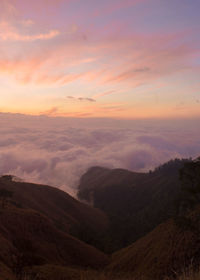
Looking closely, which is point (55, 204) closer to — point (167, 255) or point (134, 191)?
point (134, 191)

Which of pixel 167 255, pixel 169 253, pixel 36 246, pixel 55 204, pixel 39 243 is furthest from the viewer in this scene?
pixel 55 204

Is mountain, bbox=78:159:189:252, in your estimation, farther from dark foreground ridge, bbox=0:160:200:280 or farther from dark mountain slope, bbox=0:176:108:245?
dark foreground ridge, bbox=0:160:200:280

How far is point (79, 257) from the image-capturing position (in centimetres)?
2911

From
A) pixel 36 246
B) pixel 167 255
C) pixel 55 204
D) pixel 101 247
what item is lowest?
pixel 55 204

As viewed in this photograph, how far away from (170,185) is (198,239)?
121774 mm

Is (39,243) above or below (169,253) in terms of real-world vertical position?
below

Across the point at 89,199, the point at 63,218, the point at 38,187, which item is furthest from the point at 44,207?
the point at 89,199

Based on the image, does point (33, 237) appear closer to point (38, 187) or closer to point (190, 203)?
point (190, 203)

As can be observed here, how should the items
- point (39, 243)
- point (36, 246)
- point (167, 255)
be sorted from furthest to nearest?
1. point (39, 243)
2. point (36, 246)
3. point (167, 255)

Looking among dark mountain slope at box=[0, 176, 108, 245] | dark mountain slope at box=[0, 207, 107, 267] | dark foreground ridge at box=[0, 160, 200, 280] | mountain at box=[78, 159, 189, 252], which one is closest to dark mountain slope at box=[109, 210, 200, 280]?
dark foreground ridge at box=[0, 160, 200, 280]

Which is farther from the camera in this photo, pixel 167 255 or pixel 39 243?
pixel 39 243

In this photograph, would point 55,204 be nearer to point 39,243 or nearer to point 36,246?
point 39,243

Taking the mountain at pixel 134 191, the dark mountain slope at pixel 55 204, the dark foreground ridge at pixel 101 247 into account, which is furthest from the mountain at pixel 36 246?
the mountain at pixel 134 191

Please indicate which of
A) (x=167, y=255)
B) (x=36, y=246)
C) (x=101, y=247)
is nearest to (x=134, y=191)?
(x=101, y=247)
